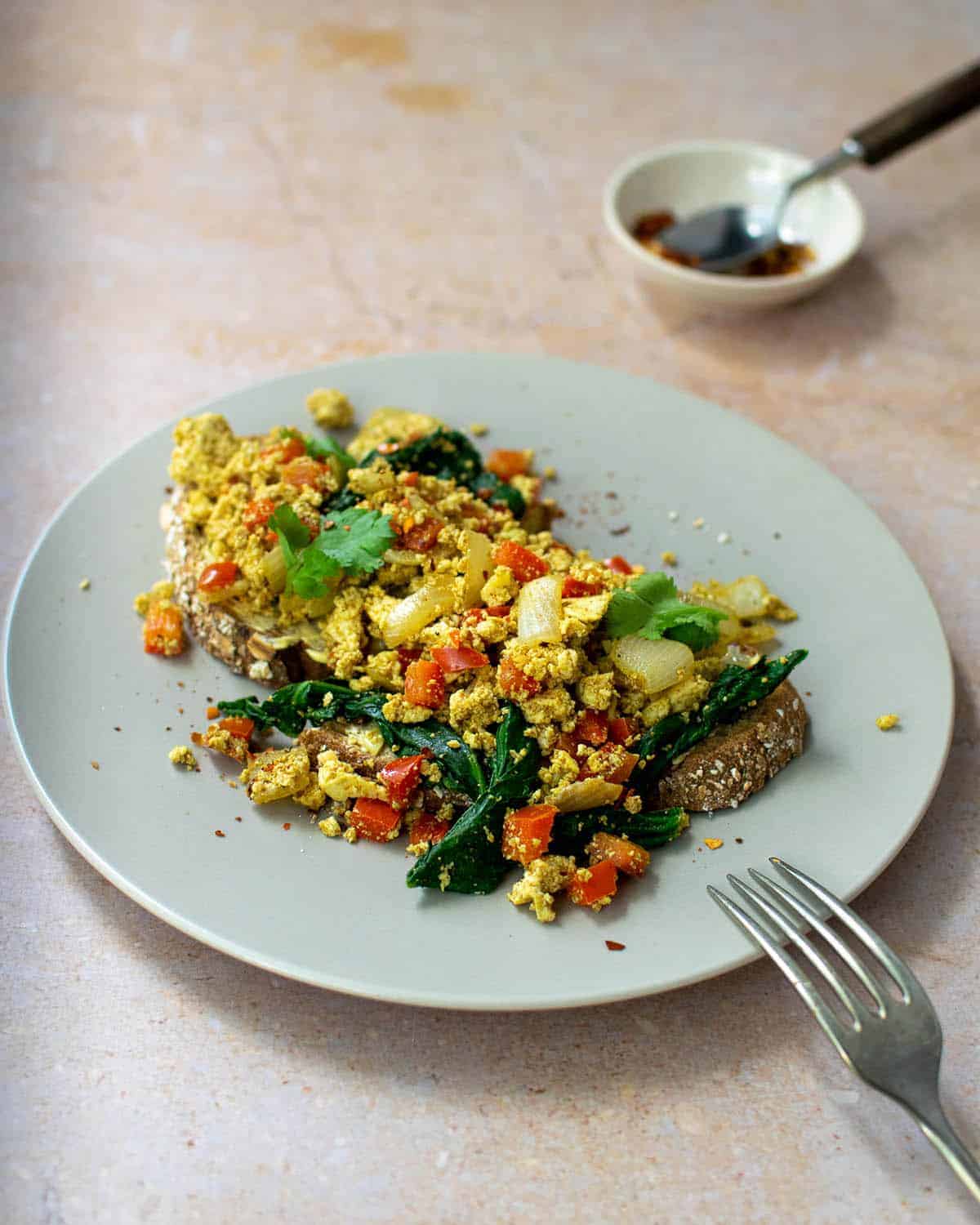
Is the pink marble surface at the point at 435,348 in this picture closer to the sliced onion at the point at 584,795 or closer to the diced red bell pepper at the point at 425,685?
the sliced onion at the point at 584,795

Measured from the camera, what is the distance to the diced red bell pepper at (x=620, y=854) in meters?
2.65

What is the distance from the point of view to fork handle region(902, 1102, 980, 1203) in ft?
6.99

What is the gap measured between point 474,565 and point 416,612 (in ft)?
0.68

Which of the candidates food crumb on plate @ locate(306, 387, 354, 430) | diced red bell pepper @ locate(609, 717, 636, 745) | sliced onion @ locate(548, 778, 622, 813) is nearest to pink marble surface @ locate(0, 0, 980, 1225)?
sliced onion @ locate(548, 778, 622, 813)

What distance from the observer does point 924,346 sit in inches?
189

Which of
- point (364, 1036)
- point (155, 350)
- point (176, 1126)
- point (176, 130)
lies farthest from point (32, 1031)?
point (176, 130)

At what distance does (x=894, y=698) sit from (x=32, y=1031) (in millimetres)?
2201

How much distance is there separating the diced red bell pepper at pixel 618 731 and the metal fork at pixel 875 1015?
46 cm

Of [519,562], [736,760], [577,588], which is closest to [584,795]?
[736,760]

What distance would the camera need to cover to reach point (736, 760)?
2828 mm

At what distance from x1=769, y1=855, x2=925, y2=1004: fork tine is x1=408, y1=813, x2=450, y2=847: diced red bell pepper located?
2.51 feet

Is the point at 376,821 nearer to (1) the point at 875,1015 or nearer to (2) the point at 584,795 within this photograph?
(2) the point at 584,795

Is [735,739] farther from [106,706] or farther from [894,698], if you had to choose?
[106,706]

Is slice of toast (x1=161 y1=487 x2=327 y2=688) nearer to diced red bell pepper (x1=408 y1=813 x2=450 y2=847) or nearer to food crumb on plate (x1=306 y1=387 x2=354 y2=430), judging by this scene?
diced red bell pepper (x1=408 y1=813 x2=450 y2=847)
